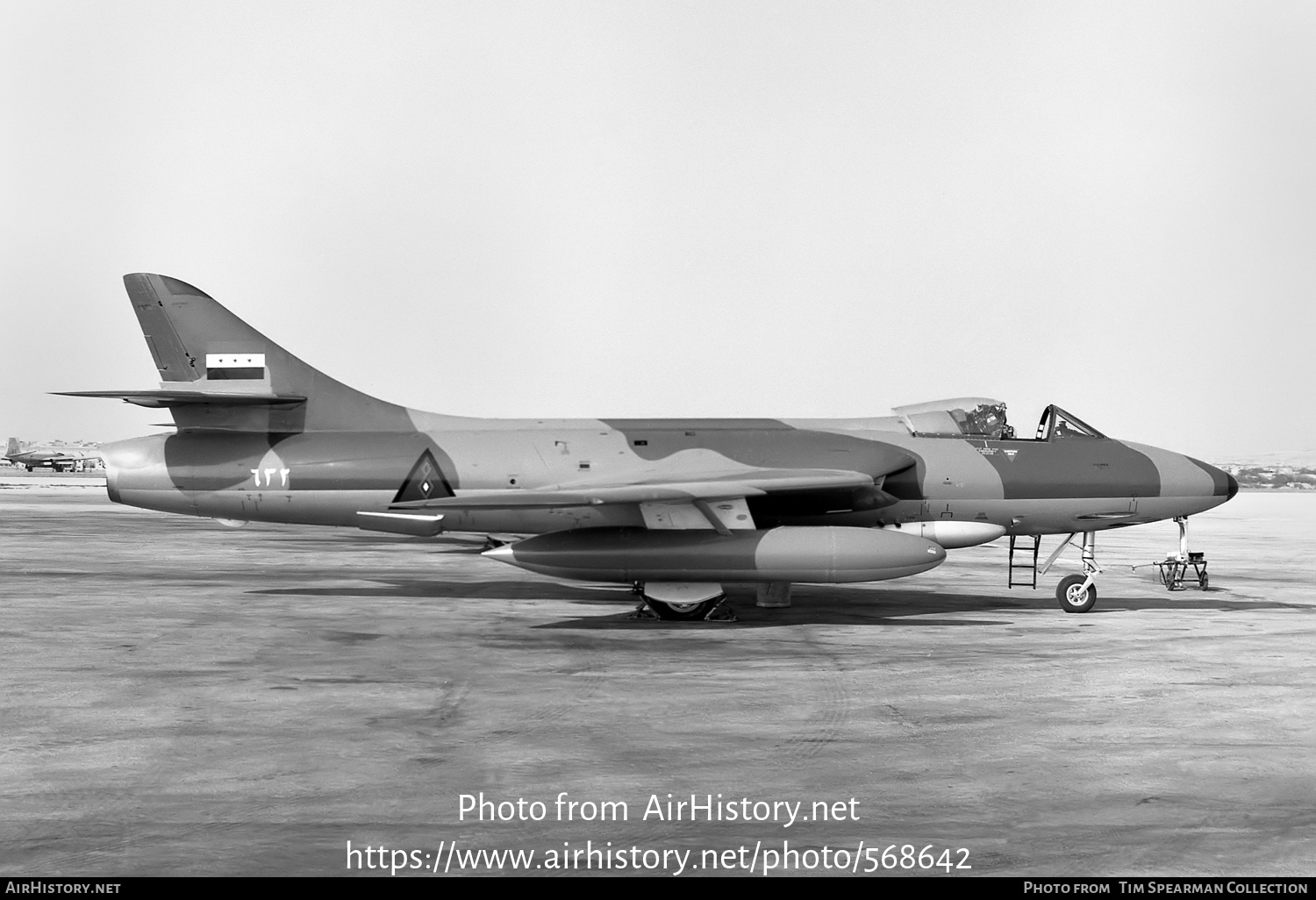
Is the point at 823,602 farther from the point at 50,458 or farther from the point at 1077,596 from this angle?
the point at 50,458

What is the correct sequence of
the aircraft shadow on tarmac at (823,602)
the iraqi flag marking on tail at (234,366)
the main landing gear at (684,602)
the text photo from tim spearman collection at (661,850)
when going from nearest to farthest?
the text photo from tim spearman collection at (661,850), the main landing gear at (684,602), the aircraft shadow on tarmac at (823,602), the iraqi flag marking on tail at (234,366)

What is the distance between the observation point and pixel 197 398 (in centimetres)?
1588

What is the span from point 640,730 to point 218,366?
10305 millimetres

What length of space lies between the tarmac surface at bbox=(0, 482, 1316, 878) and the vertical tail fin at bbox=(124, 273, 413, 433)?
7.94 feet

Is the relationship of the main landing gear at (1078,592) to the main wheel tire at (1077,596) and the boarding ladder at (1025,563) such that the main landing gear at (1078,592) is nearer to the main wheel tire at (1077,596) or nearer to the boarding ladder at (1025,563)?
the main wheel tire at (1077,596)

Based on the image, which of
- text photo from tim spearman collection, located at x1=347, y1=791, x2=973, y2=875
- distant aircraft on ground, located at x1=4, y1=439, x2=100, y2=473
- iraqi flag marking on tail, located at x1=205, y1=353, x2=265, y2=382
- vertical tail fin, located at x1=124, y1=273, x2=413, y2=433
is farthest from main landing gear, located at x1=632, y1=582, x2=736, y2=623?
distant aircraft on ground, located at x1=4, y1=439, x2=100, y2=473

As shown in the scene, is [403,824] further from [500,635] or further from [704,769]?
[500,635]

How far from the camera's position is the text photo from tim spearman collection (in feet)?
18.2

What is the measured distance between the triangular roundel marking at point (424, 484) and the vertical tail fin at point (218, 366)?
4.29 ft

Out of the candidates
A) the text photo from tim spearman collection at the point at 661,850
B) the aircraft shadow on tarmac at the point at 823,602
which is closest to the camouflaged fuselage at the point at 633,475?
the aircraft shadow on tarmac at the point at 823,602

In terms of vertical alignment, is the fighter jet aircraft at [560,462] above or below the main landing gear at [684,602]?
above

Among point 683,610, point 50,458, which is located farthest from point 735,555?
point 50,458

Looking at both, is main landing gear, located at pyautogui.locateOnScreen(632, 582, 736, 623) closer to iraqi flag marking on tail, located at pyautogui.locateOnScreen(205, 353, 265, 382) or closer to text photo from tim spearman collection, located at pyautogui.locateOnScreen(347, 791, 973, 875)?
iraqi flag marking on tail, located at pyautogui.locateOnScreen(205, 353, 265, 382)

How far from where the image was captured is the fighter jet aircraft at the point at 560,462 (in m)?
15.8
